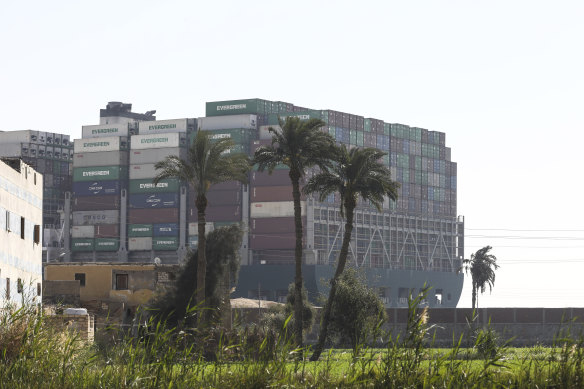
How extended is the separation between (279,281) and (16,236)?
125 meters

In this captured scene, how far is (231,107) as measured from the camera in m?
184

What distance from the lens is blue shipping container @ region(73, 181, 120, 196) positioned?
619 ft

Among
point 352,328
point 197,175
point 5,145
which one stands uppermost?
point 5,145

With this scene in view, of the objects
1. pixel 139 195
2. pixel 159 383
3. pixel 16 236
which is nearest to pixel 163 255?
pixel 139 195

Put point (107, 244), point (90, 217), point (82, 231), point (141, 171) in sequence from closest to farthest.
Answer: point (141, 171)
point (107, 244)
point (90, 217)
point (82, 231)

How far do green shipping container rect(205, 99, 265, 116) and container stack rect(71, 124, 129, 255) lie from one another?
57.9ft

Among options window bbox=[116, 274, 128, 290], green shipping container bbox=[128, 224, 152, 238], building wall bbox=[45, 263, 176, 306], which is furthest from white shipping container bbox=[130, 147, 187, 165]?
window bbox=[116, 274, 128, 290]

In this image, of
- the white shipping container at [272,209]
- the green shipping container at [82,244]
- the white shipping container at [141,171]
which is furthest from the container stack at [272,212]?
the green shipping container at [82,244]

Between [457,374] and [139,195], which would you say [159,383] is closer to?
[457,374]

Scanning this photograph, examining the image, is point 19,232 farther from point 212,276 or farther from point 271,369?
point 271,369

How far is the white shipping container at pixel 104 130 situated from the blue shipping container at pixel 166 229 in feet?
66.6

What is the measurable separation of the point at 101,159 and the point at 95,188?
210 inches

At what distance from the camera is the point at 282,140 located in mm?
71750

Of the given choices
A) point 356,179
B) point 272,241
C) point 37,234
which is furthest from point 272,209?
point 37,234
